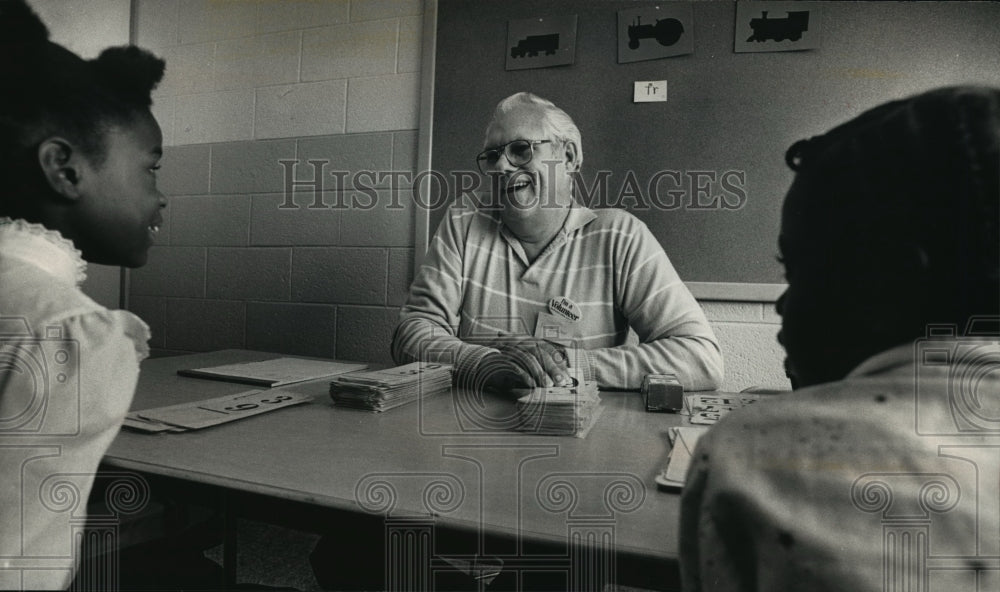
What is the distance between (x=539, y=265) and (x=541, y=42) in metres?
0.90

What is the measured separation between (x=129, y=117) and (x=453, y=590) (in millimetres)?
825

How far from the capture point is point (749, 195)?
6.59ft

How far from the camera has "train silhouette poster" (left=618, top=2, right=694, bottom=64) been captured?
202 cm

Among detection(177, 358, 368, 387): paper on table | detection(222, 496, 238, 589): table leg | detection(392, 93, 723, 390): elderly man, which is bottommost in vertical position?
detection(222, 496, 238, 589): table leg

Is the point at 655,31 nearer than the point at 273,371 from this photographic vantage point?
No

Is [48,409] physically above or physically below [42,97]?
below

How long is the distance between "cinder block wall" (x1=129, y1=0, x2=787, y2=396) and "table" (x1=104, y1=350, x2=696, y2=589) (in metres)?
1.46

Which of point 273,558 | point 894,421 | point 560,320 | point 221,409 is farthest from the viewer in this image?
point 273,558

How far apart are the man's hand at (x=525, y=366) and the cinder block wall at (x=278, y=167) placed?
1195 mm

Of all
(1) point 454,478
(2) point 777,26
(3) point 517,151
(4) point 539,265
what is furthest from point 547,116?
(1) point 454,478

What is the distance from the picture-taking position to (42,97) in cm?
74

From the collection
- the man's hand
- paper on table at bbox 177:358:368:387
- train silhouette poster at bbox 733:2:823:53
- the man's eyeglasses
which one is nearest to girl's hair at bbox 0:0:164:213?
paper on table at bbox 177:358:368:387

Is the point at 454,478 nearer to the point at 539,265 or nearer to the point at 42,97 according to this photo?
the point at 42,97

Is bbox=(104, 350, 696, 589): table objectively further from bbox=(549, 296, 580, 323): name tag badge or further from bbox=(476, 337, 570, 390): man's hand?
bbox=(549, 296, 580, 323): name tag badge
